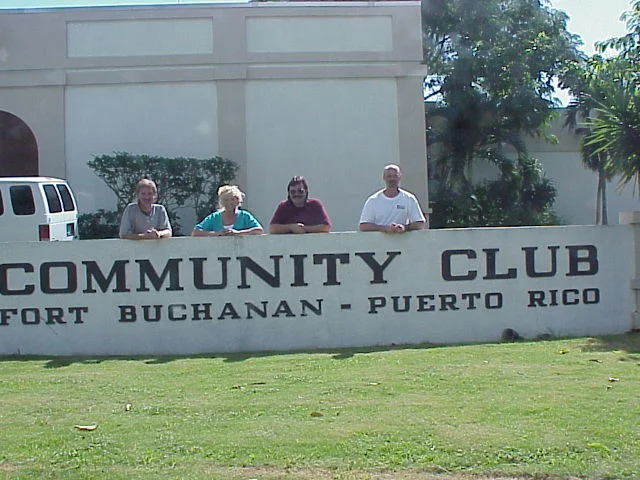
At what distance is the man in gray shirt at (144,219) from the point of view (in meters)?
9.19

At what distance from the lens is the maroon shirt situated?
9555 mm

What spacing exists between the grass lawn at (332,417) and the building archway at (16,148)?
38.1 ft

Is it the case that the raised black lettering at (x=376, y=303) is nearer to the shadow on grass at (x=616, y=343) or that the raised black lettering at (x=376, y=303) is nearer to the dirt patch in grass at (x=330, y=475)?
the shadow on grass at (x=616, y=343)

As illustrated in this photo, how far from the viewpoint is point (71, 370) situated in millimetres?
8094

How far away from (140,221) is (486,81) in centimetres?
1896

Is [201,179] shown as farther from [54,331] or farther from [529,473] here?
[529,473]

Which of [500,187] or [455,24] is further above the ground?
Answer: [455,24]

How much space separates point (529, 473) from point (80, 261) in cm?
574

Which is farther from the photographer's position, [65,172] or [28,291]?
[65,172]

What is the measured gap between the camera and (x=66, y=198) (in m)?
15.5

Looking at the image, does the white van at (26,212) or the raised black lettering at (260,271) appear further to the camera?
the white van at (26,212)

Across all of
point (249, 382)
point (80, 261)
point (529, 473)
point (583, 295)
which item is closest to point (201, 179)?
point (80, 261)

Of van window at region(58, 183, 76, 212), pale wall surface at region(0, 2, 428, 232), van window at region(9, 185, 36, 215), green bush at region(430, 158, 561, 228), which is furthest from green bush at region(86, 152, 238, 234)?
green bush at region(430, 158, 561, 228)

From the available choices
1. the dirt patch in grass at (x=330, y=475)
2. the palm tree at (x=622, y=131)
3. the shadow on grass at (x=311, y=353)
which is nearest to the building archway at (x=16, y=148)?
the shadow on grass at (x=311, y=353)
